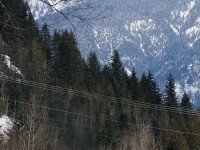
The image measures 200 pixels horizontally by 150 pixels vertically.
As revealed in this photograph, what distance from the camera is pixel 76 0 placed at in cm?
553

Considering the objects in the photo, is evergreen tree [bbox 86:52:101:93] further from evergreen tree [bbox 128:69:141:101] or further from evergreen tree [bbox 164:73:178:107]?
evergreen tree [bbox 164:73:178:107]

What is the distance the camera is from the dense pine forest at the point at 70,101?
6059 mm

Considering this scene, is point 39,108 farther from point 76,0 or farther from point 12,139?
point 76,0

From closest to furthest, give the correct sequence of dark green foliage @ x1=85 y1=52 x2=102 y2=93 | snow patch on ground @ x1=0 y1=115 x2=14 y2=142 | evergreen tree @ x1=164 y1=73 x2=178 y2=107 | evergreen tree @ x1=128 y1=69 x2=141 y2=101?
snow patch on ground @ x1=0 y1=115 x2=14 y2=142 → dark green foliage @ x1=85 y1=52 x2=102 y2=93 → evergreen tree @ x1=128 y1=69 x2=141 y2=101 → evergreen tree @ x1=164 y1=73 x2=178 y2=107

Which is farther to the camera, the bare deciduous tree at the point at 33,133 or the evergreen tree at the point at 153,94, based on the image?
the evergreen tree at the point at 153,94

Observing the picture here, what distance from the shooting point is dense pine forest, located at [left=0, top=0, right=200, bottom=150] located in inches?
239

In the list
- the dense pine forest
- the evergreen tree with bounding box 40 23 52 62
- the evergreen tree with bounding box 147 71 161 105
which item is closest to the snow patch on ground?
the dense pine forest

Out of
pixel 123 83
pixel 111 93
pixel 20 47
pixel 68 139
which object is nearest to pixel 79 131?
pixel 68 139

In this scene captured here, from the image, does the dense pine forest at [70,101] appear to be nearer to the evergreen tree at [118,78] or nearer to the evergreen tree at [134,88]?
the evergreen tree at [134,88]

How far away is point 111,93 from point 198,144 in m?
32.4

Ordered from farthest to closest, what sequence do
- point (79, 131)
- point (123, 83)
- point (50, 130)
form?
point (123, 83) → point (50, 130) → point (79, 131)

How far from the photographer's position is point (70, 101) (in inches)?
2616

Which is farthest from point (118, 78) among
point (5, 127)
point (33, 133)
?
point (33, 133)

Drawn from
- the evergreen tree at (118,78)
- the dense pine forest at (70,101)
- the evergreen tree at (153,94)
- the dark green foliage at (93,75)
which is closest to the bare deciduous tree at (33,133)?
the dense pine forest at (70,101)
